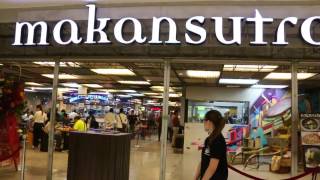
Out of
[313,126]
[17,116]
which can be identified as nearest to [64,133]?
[17,116]

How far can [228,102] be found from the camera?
53.2 ft

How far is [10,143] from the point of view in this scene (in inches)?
346

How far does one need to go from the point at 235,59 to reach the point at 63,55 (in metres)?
3.10

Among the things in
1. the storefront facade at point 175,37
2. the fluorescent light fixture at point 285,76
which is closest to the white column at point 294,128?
the storefront facade at point 175,37

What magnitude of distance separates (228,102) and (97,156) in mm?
10591

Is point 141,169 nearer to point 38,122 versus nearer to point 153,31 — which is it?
point 153,31

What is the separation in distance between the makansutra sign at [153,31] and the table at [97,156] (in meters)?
1.76

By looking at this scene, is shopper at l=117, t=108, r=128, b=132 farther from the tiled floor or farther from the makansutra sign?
the makansutra sign

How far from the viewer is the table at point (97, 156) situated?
625 centimetres

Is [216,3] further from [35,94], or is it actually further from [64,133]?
[35,94]

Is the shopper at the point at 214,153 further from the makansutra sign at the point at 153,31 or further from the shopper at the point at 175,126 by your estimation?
the shopper at the point at 175,126

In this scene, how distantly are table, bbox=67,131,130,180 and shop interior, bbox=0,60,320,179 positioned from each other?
84.0 inches

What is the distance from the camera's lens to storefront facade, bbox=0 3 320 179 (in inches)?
268

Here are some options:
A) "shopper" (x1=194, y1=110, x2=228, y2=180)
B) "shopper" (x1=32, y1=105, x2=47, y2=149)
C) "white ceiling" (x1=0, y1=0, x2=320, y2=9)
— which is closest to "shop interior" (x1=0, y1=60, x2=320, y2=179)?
"white ceiling" (x1=0, y1=0, x2=320, y2=9)
